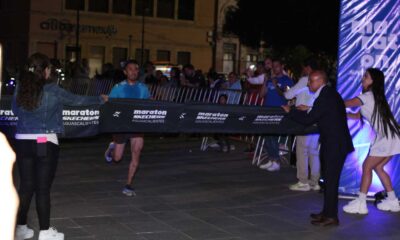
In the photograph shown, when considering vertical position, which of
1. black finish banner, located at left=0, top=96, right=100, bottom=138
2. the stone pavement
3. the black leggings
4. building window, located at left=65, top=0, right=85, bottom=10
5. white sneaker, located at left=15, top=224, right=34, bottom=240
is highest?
building window, located at left=65, top=0, right=85, bottom=10

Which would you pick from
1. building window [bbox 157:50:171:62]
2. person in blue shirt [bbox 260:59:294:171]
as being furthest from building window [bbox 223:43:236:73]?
person in blue shirt [bbox 260:59:294:171]

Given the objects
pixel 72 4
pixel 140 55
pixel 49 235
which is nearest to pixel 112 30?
pixel 140 55

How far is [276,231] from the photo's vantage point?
7258 mm

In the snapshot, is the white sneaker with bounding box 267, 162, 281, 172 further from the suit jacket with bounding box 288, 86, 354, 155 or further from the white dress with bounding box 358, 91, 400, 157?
the suit jacket with bounding box 288, 86, 354, 155

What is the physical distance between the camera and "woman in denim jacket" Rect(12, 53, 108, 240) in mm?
6059

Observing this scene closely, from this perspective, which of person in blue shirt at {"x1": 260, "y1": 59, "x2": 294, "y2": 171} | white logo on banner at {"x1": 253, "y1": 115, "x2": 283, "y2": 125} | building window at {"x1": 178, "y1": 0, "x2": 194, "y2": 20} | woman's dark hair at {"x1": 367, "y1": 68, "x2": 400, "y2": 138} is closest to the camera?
woman's dark hair at {"x1": 367, "y1": 68, "x2": 400, "y2": 138}

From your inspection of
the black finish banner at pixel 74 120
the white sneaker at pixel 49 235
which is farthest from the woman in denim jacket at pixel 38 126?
the black finish banner at pixel 74 120

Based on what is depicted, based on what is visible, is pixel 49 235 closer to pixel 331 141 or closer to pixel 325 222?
pixel 325 222

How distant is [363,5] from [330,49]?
24.9 metres

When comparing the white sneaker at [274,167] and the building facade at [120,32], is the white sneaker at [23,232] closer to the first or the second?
the white sneaker at [274,167]

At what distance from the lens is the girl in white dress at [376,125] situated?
7988 millimetres

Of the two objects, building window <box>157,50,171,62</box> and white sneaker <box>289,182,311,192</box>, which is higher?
building window <box>157,50,171,62</box>

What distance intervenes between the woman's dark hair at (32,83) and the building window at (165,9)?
171ft

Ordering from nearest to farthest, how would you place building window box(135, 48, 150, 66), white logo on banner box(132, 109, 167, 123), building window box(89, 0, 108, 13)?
white logo on banner box(132, 109, 167, 123)
building window box(89, 0, 108, 13)
building window box(135, 48, 150, 66)
